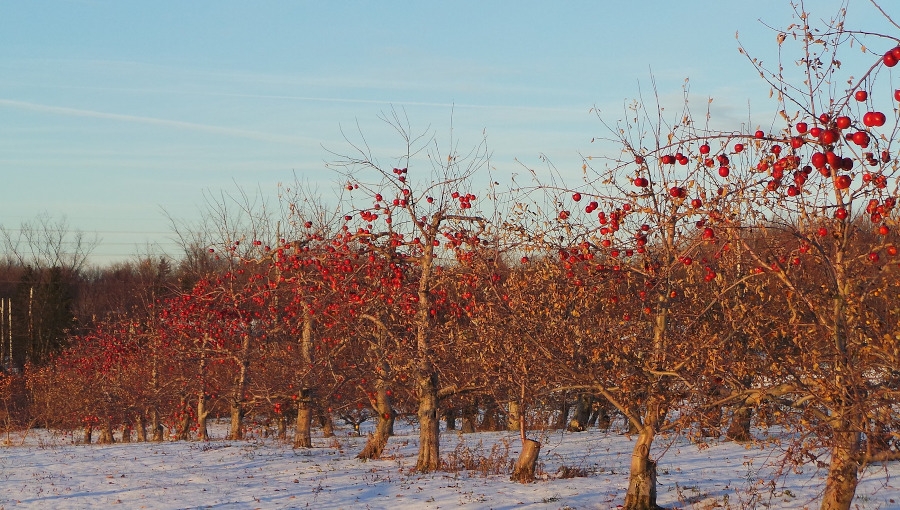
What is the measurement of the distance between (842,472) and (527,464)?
6.04m

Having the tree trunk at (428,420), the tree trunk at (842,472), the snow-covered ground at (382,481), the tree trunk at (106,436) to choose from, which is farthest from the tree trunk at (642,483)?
the tree trunk at (106,436)

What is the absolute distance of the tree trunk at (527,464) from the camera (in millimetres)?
13023

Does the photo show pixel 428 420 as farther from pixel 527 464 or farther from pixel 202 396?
pixel 202 396

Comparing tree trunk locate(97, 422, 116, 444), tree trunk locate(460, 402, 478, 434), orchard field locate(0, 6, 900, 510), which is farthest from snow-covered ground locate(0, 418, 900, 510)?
tree trunk locate(97, 422, 116, 444)

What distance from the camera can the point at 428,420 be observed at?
14.3 m

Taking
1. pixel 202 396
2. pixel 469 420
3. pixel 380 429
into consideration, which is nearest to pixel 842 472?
pixel 380 429

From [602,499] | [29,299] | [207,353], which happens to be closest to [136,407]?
[207,353]

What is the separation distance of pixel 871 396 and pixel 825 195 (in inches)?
67.2

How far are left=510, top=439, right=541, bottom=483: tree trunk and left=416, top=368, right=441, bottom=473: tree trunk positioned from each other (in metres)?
1.68

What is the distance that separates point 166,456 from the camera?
17875mm

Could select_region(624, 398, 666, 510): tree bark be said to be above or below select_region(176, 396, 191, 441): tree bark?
below

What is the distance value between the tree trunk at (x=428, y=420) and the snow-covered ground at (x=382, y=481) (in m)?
0.37

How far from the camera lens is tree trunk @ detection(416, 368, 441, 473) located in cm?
1416

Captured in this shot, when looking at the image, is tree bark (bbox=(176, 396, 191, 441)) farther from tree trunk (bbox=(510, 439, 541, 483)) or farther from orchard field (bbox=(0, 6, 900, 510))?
tree trunk (bbox=(510, 439, 541, 483))
